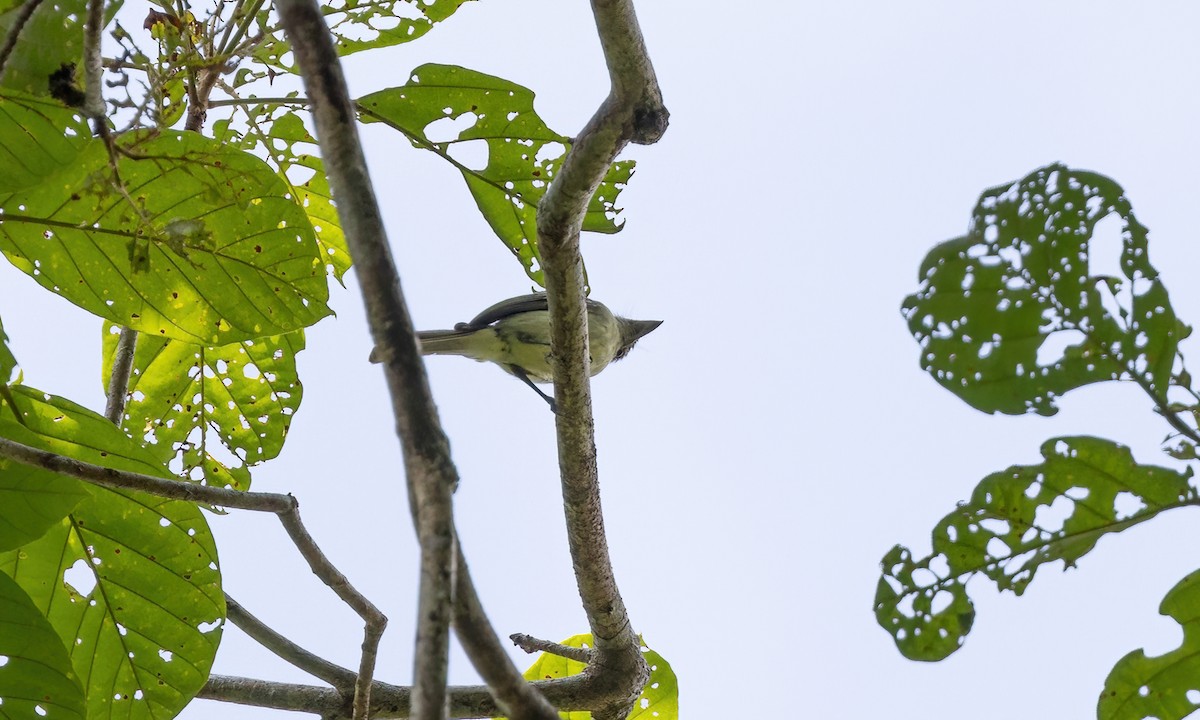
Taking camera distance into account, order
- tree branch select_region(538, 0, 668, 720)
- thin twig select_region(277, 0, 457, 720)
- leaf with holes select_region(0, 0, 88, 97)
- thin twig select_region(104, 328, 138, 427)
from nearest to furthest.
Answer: thin twig select_region(277, 0, 457, 720) → leaf with holes select_region(0, 0, 88, 97) → tree branch select_region(538, 0, 668, 720) → thin twig select_region(104, 328, 138, 427)

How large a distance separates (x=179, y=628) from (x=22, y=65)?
1.41m

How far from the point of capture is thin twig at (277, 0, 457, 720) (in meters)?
1.10

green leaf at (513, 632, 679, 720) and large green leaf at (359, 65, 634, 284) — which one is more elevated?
large green leaf at (359, 65, 634, 284)

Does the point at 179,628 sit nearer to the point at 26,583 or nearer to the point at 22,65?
the point at 26,583

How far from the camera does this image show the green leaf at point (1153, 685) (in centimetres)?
186

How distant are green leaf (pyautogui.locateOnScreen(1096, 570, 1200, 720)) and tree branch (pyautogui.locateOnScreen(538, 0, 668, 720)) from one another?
149 centimetres

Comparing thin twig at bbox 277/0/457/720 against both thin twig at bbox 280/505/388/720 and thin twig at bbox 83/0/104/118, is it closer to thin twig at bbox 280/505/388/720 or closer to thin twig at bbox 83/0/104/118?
thin twig at bbox 83/0/104/118

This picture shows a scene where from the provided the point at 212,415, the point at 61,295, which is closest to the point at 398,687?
the point at 212,415

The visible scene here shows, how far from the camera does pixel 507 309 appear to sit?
18.2 ft

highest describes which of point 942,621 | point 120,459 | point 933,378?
point 120,459

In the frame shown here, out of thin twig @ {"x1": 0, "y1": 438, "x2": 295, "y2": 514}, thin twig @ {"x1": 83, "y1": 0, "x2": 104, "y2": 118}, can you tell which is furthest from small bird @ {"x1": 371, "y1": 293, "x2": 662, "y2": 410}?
thin twig @ {"x1": 83, "y1": 0, "x2": 104, "y2": 118}

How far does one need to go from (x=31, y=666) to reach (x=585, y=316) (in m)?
1.61

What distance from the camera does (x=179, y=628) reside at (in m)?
2.82

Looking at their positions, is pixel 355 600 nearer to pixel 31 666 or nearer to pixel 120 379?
pixel 31 666
